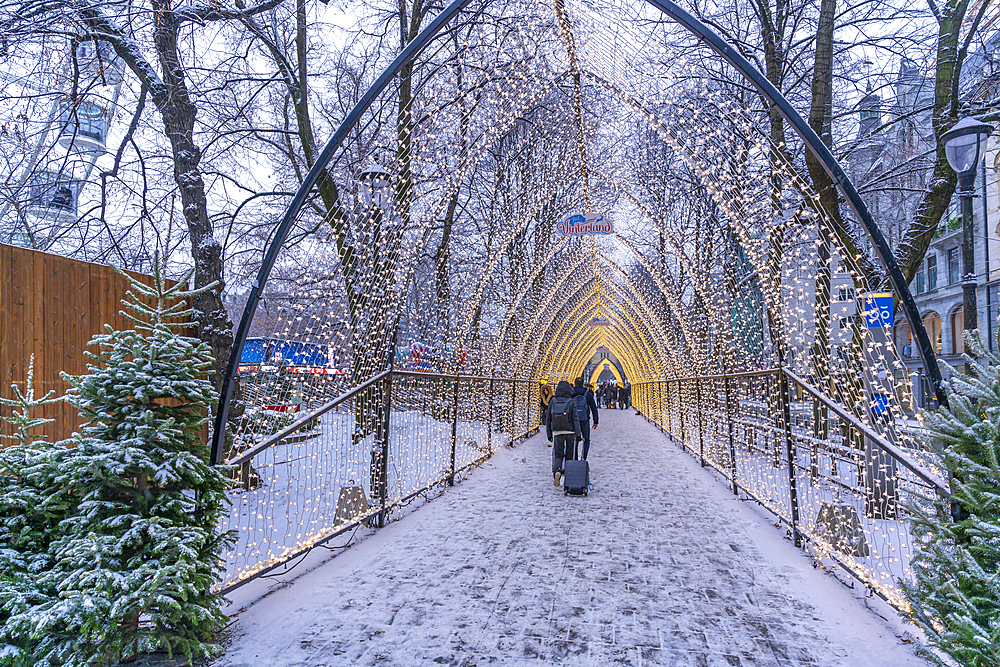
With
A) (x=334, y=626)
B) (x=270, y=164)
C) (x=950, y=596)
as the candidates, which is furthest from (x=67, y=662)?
(x=270, y=164)

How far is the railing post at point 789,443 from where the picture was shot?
556cm

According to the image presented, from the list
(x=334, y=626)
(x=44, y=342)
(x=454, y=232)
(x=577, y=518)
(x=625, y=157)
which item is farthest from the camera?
(x=454, y=232)

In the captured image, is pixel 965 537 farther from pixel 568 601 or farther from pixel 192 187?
pixel 192 187

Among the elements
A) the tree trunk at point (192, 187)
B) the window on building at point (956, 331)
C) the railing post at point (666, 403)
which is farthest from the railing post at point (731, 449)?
the window on building at point (956, 331)

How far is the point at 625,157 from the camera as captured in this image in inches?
554

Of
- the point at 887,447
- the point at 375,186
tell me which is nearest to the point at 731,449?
the point at 887,447

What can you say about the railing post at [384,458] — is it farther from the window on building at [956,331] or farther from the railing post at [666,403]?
the window on building at [956,331]

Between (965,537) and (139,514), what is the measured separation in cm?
408

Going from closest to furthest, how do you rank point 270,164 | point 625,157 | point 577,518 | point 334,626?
1. point 334,626
2. point 577,518
3. point 270,164
4. point 625,157

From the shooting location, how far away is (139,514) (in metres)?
3.16

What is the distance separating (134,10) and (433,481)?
6720mm

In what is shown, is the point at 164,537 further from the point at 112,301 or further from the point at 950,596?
the point at 950,596

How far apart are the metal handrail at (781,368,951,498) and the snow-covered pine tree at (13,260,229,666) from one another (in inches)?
152

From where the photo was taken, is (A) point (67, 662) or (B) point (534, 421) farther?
(B) point (534, 421)
